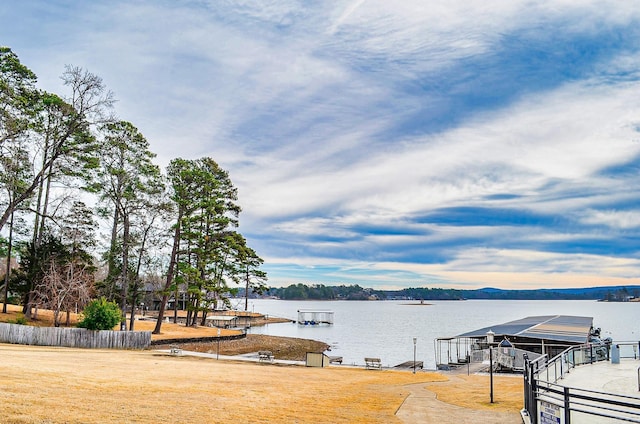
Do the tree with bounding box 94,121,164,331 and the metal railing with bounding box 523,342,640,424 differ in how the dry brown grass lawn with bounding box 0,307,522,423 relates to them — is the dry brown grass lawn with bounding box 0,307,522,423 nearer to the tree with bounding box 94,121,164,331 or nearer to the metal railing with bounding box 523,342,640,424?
the metal railing with bounding box 523,342,640,424

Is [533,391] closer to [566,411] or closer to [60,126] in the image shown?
[566,411]

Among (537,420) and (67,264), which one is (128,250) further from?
(537,420)

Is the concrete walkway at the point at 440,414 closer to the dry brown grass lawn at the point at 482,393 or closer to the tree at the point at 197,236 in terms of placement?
the dry brown grass lawn at the point at 482,393

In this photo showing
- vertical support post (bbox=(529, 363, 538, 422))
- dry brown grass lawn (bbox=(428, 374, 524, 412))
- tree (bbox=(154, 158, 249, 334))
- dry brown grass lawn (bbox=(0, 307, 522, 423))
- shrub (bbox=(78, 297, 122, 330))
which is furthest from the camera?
tree (bbox=(154, 158, 249, 334))

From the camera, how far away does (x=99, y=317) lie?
125 feet

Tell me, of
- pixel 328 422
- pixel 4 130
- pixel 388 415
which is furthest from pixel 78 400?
pixel 4 130

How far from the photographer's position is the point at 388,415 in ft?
54.7

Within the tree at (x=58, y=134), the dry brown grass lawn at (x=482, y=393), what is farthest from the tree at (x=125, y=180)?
the dry brown grass lawn at (x=482, y=393)

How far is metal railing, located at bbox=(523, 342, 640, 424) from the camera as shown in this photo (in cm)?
984

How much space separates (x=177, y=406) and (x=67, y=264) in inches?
1505

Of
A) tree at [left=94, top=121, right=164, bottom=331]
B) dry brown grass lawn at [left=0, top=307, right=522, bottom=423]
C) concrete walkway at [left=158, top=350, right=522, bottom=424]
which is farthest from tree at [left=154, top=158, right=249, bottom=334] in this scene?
concrete walkway at [left=158, top=350, right=522, bottom=424]

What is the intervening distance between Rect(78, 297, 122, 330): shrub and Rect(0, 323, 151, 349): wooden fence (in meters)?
0.63

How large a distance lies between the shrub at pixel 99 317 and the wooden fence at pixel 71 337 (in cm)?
63

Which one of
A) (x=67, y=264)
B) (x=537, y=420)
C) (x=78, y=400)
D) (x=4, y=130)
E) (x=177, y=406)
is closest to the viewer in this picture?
(x=537, y=420)
